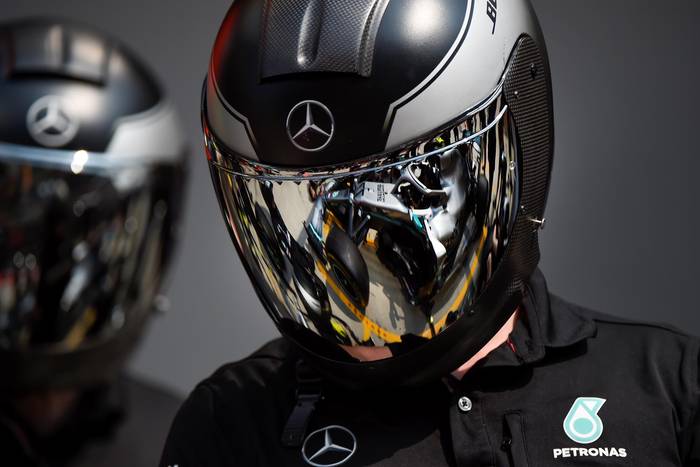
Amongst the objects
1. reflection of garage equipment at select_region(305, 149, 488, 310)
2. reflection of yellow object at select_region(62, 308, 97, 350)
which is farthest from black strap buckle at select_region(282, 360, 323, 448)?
reflection of yellow object at select_region(62, 308, 97, 350)

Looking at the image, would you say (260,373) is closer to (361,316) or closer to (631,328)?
(361,316)

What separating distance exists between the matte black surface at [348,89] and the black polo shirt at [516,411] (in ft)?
0.77

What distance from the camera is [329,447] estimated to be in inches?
37.3

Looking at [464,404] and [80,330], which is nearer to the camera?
[464,404]

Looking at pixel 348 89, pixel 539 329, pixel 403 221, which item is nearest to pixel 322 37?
pixel 348 89

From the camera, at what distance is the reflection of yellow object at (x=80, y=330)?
1769 mm

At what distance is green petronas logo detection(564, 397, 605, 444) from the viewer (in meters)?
0.90

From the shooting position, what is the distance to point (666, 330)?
980 millimetres

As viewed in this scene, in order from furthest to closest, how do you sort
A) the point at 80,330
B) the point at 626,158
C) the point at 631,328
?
the point at 80,330
the point at 626,158
the point at 631,328

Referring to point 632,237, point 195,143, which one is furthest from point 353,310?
point 195,143

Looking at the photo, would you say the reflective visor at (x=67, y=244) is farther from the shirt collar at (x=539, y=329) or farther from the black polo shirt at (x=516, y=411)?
the shirt collar at (x=539, y=329)

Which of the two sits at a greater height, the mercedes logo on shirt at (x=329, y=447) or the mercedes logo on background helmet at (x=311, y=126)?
A: the mercedes logo on background helmet at (x=311, y=126)

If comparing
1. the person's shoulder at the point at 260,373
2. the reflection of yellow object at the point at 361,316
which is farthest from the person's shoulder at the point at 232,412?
the reflection of yellow object at the point at 361,316

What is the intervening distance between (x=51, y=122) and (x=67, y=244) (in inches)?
8.5
